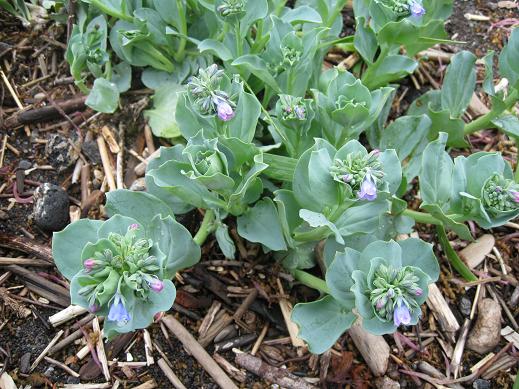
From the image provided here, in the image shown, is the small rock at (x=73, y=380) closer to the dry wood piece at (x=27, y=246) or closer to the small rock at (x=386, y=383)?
the dry wood piece at (x=27, y=246)

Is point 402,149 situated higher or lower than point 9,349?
higher

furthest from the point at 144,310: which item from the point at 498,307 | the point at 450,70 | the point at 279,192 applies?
the point at 450,70

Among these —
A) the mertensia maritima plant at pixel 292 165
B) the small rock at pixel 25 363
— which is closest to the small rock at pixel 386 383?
the mertensia maritima plant at pixel 292 165

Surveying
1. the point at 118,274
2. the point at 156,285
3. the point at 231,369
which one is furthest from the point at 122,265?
the point at 231,369

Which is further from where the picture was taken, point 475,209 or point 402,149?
point 402,149

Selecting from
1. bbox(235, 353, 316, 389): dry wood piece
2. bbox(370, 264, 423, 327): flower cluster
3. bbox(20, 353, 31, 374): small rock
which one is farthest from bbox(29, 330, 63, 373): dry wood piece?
bbox(370, 264, 423, 327): flower cluster

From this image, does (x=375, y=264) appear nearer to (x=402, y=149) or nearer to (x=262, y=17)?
(x=402, y=149)
